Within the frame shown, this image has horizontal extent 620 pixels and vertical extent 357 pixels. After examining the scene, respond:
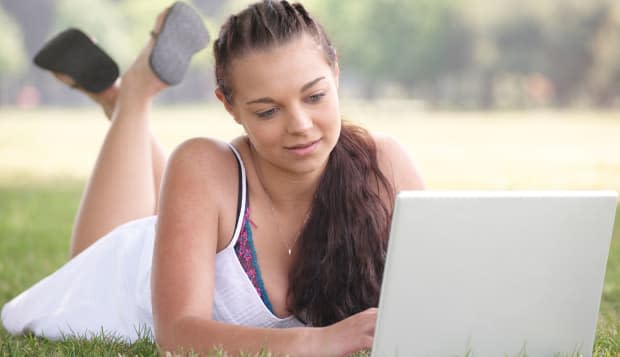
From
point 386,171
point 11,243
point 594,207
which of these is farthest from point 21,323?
point 11,243

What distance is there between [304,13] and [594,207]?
0.95 meters

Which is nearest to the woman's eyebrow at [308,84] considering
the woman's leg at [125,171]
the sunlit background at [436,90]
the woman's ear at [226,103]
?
the woman's ear at [226,103]

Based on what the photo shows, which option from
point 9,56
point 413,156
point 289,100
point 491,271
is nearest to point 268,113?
point 289,100

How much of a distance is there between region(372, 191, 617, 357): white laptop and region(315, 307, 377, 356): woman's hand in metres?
0.14

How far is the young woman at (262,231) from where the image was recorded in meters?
2.18

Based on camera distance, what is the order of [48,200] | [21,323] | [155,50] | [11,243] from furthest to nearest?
[48,200], [11,243], [155,50], [21,323]

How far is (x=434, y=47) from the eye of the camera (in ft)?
127

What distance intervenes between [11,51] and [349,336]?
41.0m

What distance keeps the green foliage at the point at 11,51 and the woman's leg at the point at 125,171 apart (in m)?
38.6

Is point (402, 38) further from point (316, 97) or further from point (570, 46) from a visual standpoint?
point (316, 97)

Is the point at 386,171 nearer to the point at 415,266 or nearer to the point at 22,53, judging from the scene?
the point at 415,266

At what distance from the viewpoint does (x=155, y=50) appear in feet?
11.9

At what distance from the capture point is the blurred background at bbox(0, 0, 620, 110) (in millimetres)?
31578

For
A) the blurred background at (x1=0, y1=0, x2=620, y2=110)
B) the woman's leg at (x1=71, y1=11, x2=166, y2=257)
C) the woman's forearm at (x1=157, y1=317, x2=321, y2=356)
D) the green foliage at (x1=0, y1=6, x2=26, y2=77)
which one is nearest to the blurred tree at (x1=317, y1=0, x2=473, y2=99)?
the blurred background at (x1=0, y1=0, x2=620, y2=110)
